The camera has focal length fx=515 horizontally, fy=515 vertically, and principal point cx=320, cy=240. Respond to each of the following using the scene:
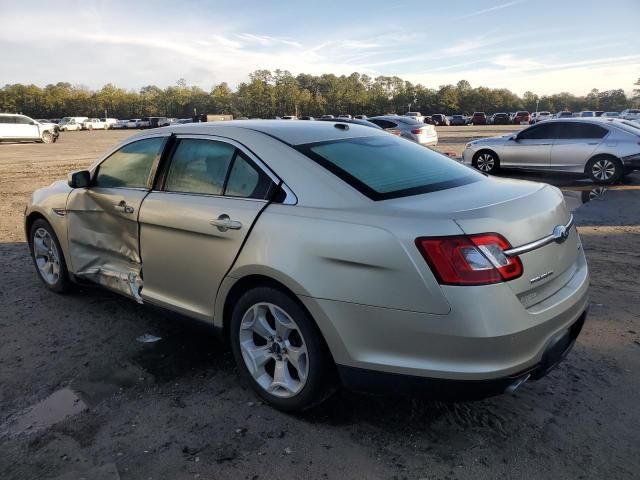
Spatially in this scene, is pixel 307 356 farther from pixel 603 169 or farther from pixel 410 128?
pixel 410 128

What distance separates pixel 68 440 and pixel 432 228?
219cm

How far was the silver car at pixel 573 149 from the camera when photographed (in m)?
11.1

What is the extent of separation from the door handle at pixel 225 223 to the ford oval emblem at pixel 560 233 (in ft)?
5.53

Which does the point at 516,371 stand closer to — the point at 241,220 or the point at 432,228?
the point at 432,228

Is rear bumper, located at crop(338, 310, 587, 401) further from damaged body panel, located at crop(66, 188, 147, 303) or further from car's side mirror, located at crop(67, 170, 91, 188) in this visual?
car's side mirror, located at crop(67, 170, 91, 188)

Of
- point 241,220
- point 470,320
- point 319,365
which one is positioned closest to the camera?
point 470,320

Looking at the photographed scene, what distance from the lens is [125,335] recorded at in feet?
13.2

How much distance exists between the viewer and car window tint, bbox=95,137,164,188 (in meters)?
3.80

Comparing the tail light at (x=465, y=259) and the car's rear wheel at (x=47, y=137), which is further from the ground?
the tail light at (x=465, y=259)

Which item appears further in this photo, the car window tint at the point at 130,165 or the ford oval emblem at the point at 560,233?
the car window tint at the point at 130,165

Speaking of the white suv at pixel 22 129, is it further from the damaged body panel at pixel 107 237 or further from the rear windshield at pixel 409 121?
the damaged body panel at pixel 107 237

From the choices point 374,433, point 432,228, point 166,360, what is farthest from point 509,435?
point 166,360

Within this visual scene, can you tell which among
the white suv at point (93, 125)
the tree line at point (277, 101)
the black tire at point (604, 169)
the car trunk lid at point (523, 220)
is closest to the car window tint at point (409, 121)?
the black tire at point (604, 169)

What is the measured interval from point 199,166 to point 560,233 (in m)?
2.23
